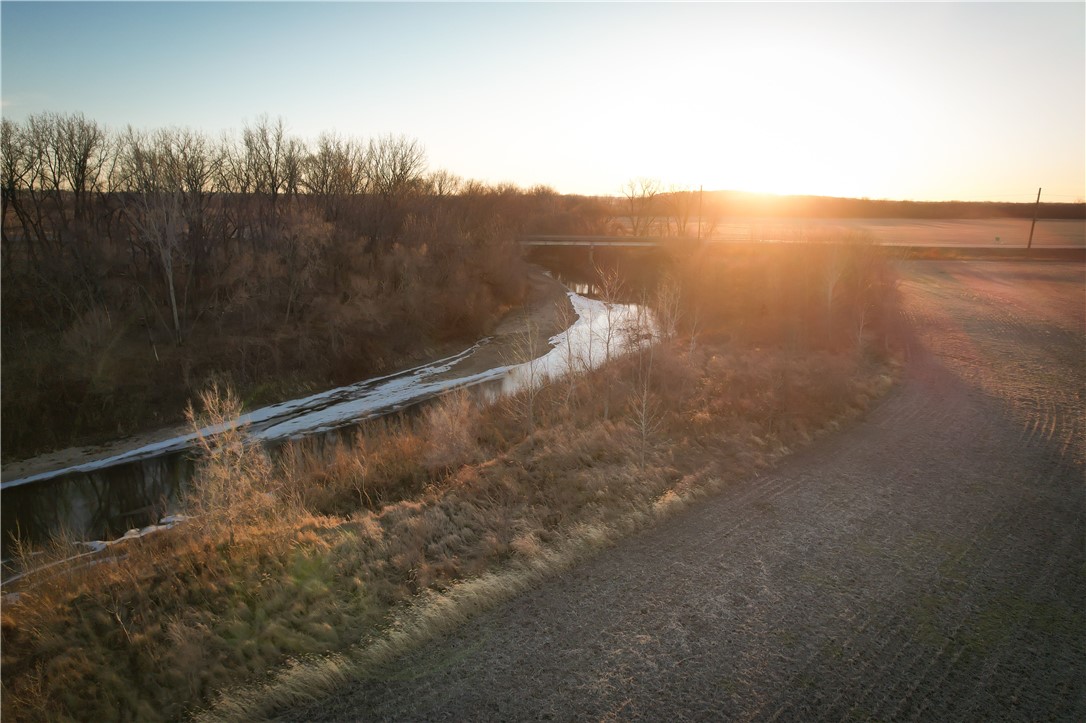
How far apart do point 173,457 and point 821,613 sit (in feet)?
72.8

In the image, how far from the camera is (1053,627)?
825 centimetres

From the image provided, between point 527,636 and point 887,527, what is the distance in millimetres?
7416

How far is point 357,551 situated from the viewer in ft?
33.9

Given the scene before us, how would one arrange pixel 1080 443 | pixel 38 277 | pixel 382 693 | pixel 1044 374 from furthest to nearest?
pixel 38 277 → pixel 1044 374 → pixel 1080 443 → pixel 382 693

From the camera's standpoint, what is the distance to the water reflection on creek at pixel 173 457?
17641mm

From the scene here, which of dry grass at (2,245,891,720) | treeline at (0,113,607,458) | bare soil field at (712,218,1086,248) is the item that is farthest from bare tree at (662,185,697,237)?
dry grass at (2,245,891,720)

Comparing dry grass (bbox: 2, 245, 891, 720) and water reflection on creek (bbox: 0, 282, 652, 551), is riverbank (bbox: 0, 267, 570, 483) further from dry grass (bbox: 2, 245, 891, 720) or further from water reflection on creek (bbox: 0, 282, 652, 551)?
dry grass (bbox: 2, 245, 891, 720)

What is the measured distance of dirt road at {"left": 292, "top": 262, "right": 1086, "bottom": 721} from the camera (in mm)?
7008

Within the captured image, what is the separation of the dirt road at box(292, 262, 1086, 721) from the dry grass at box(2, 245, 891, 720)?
78 cm

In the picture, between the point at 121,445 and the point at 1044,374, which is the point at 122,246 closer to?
the point at 121,445

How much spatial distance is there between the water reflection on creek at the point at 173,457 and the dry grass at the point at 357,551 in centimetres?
327

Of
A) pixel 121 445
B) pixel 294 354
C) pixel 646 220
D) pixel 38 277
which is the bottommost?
pixel 121 445

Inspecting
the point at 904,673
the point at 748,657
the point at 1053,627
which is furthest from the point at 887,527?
the point at 748,657

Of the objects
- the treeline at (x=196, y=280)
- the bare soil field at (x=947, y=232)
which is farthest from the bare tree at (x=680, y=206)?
the treeline at (x=196, y=280)
